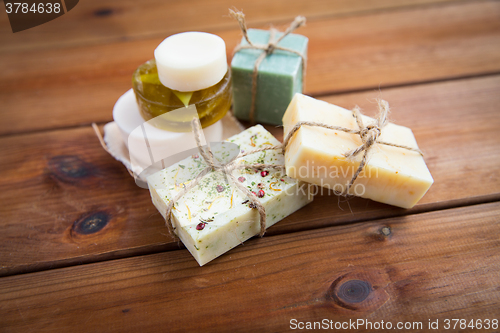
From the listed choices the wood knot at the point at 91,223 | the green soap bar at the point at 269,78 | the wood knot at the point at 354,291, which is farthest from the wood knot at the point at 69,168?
the wood knot at the point at 354,291

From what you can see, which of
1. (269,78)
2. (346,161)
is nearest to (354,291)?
(346,161)

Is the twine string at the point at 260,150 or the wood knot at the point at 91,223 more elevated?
the twine string at the point at 260,150

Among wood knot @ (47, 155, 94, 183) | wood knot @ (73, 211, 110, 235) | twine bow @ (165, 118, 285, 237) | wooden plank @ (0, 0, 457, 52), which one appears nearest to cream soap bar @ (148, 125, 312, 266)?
twine bow @ (165, 118, 285, 237)

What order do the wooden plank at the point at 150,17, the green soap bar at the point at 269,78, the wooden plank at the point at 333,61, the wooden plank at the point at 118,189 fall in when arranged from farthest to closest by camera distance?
1. the wooden plank at the point at 150,17
2. the wooden plank at the point at 333,61
3. the green soap bar at the point at 269,78
4. the wooden plank at the point at 118,189

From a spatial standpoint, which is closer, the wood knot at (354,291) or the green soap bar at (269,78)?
the wood knot at (354,291)

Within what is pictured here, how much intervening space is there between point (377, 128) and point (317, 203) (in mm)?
231

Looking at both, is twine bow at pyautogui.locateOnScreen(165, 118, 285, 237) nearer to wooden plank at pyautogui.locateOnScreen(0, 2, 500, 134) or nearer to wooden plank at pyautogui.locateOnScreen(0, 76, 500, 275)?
wooden plank at pyautogui.locateOnScreen(0, 76, 500, 275)

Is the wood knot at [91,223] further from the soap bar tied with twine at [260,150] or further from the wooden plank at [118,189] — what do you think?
the soap bar tied with twine at [260,150]

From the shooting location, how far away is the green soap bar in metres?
0.99

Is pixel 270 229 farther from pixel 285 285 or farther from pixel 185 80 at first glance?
pixel 185 80

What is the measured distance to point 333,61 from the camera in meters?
1.32

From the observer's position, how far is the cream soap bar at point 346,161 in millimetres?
798

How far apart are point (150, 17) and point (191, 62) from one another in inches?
33.0

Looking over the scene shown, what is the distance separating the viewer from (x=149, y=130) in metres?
0.91
